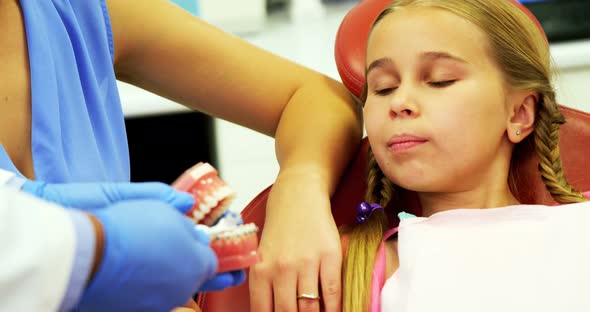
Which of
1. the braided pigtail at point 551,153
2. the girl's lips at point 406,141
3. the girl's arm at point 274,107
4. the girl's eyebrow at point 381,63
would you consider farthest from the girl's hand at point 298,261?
the braided pigtail at point 551,153

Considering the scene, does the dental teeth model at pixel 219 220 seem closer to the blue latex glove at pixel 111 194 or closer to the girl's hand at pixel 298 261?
the blue latex glove at pixel 111 194

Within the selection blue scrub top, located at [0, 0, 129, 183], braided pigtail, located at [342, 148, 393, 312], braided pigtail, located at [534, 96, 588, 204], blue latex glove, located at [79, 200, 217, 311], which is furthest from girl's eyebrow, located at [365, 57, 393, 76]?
blue latex glove, located at [79, 200, 217, 311]

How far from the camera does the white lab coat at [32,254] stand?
559 millimetres

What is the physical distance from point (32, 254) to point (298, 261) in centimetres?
48

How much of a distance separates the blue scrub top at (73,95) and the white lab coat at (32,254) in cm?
31

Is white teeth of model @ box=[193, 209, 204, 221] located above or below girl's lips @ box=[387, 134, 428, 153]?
below

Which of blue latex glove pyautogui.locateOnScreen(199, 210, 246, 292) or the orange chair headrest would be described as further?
the orange chair headrest

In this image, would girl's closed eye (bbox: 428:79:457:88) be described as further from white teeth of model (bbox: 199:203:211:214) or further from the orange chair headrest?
white teeth of model (bbox: 199:203:211:214)

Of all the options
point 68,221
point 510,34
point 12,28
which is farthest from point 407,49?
point 68,221

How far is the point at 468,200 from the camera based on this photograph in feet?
3.85

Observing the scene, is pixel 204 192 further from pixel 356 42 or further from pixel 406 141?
pixel 356 42

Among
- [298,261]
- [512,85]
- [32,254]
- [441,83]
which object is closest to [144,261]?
[32,254]

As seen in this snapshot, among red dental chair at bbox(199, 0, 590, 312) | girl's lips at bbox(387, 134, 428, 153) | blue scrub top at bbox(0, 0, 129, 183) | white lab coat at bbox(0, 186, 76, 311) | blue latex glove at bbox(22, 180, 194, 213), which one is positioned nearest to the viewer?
white lab coat at bbox(0, 186, 76, 311)

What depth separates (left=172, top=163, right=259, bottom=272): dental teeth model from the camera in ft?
2.53
